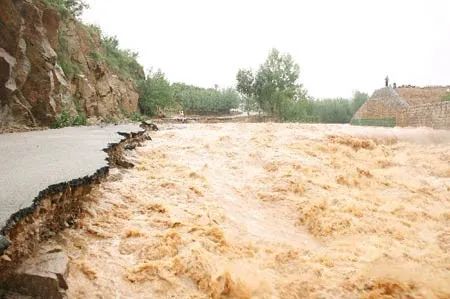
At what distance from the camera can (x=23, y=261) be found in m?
3.75

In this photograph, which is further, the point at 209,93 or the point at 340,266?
the point at 209,93

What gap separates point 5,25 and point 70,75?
656 cm

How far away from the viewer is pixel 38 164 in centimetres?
587

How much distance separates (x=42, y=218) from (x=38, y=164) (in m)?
1.80

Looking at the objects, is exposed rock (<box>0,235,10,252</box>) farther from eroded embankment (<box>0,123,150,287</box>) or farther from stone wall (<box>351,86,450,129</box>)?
stone wall (<box>351,86,450,129</box>)

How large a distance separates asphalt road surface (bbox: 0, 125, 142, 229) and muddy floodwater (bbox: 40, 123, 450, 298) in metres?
0.52

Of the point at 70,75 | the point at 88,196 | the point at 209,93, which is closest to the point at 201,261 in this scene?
the point at 88,196

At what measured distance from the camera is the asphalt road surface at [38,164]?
4.23 metres

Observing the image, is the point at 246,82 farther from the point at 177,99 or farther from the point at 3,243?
the point at 3,243

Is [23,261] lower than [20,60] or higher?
lower

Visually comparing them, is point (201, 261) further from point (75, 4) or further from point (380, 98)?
point (380, 98)

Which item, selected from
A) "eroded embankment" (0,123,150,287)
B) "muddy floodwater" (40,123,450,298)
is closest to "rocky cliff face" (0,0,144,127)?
"muddy floodwater" (40,123,450,298)

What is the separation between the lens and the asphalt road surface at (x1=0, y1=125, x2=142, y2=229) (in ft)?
13.9

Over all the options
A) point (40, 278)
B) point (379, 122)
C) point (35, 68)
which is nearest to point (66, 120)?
point (35, 68)
